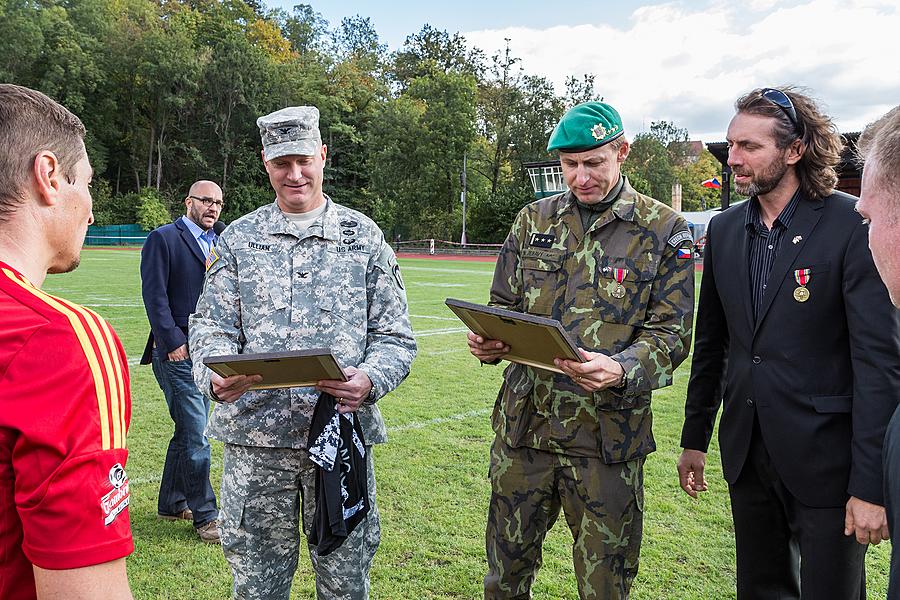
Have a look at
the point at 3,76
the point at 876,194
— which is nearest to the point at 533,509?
the point at 876,194

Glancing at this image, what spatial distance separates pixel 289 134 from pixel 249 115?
5816cm

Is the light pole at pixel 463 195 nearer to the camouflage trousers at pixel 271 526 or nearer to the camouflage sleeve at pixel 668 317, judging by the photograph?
the camouflage sleeve at pixel 668 317

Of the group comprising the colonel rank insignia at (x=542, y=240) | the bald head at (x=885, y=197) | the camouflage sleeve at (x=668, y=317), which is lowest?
the camouflage sleeve at (x=668, y=317)

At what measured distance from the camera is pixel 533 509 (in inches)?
114

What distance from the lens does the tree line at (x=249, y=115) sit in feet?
163

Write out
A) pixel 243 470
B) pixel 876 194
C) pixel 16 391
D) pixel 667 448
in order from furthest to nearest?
pixel 667 448 → pixel 243 470 → pixel 876 194 → pixel 16 391

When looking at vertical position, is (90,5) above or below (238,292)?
above

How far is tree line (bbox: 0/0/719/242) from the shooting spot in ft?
163

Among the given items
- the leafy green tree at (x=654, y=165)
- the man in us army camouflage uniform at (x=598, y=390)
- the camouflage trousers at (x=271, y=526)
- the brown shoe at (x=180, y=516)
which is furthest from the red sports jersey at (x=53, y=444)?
the leafy green tree at (x=654, y=165)

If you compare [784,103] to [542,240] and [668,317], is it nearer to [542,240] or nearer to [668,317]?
[668,317]

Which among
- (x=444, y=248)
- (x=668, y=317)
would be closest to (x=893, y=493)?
(x=668, y=317)

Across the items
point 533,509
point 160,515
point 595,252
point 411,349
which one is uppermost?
point 595,252

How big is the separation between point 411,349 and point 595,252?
2.87 feet

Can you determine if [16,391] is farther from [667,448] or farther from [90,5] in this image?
[90,5]
